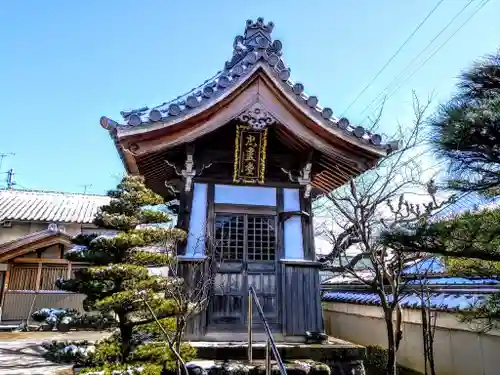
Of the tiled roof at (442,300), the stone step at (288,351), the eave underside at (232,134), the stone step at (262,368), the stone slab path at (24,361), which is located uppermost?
the eave underside at (232,134)

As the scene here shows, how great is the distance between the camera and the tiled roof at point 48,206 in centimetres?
2008

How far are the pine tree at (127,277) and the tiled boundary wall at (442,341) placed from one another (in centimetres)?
534

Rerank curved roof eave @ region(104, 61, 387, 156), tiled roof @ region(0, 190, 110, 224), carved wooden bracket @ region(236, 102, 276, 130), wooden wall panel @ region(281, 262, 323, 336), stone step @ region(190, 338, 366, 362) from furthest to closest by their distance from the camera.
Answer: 1. tiled roof @ region(0, 190, 110, 224)
2. carved wooden bracket @ region(236, 102, 276, 130)
3. wooden wall panel @ region(281, 262, 323, 336)
4. curved roof eave @ region(104, 61, 387, 156)
5. stone step @ region(190, 338, 366, 362)

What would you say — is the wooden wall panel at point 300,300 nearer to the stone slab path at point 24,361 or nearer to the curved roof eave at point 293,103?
the curved roof eave at point 293,103

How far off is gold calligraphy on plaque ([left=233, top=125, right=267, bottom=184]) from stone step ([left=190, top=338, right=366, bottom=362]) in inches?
118

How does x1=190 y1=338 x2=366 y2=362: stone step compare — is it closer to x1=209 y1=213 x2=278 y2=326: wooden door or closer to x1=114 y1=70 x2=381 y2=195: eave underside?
x1=209 y1=213 x2=278 y2=326: wooden door

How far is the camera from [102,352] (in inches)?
210

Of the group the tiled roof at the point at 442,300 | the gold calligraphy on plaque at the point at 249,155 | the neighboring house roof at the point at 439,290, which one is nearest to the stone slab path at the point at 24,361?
the gold calligraphy on plaque at the point at 249,155

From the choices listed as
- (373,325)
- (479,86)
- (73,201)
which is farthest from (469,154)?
(73,201)

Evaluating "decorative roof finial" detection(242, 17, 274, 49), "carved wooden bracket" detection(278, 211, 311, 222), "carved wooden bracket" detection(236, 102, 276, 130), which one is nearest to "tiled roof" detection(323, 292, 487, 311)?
"carved wooden bracket" detection(278, 211, 311, 222)

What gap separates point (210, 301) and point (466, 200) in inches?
172

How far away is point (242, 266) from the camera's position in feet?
23.1

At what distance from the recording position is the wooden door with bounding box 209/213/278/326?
6793mm

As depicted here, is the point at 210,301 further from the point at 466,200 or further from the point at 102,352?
the point at 466,200
